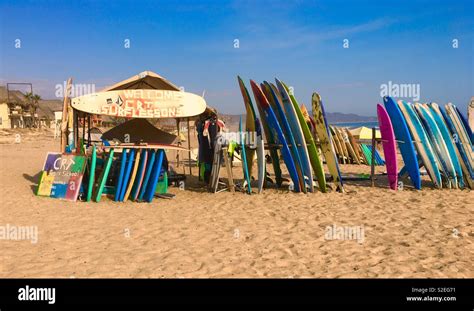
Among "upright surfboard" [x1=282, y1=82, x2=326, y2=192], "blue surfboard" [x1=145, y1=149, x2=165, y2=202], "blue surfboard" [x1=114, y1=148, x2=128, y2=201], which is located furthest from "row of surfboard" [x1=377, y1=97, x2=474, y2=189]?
"blue surfboard" [x1=114, y1=148, x2=128, y2=201]

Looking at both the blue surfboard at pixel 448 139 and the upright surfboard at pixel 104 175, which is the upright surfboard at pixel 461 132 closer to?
the blue surfboard at pixel 448 139

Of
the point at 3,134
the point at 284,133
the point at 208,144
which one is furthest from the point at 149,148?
the point at 3,134

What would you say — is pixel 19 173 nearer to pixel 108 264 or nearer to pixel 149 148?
pixel 149 148

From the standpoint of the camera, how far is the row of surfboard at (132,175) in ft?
22.2

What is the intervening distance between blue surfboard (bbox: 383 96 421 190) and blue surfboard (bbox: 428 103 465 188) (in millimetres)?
844

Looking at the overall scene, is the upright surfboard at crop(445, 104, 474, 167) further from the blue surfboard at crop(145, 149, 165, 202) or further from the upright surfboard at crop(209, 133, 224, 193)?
the blue surfboard at crop(145, 149, 165, 202)

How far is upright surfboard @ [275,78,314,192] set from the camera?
7457 mm

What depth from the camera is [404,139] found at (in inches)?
307

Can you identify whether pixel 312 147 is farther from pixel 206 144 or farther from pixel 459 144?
pixel 459 144

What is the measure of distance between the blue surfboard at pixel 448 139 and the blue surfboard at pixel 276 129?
3.36 m

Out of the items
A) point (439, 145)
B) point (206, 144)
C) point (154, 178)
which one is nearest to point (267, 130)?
point (206, 144)

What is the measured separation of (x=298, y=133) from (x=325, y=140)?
0.70m

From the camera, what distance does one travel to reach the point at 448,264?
3.54m
